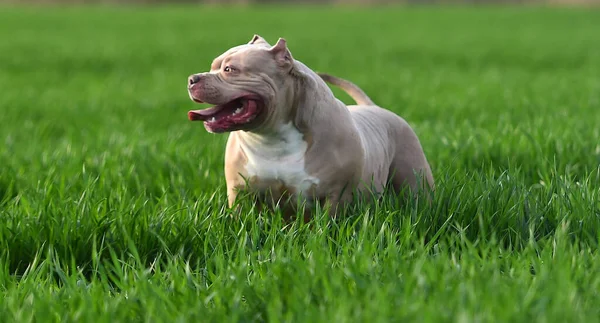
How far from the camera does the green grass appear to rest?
218cm

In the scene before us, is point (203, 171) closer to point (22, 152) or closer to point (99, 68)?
point (22, 152)

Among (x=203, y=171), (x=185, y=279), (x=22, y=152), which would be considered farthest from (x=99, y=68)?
(x=185, y=279)

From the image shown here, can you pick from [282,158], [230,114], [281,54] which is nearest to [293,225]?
Answer: [282,158]

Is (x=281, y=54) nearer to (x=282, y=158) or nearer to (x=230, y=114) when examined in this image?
(x=230, y=114)

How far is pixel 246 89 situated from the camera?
291 centimetres

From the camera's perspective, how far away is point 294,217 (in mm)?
3229

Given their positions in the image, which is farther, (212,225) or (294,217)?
(294,217)

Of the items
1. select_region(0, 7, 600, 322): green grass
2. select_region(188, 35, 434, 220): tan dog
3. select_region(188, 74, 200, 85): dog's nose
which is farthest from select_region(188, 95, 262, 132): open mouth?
select_region(0, 7, 600, 322): green grass

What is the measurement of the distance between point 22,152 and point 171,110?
288 centimetres

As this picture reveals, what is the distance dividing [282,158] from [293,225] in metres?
0.31

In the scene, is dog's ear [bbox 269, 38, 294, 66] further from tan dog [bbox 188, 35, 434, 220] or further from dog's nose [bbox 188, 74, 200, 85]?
dog's nose [bbox 188, 74, 200, 85]

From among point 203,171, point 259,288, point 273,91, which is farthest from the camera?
point 203,171

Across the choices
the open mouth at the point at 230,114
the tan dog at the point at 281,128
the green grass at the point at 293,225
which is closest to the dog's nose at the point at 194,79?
the tan dog at the point at 281,128

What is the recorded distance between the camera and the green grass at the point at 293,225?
2.18 metres
